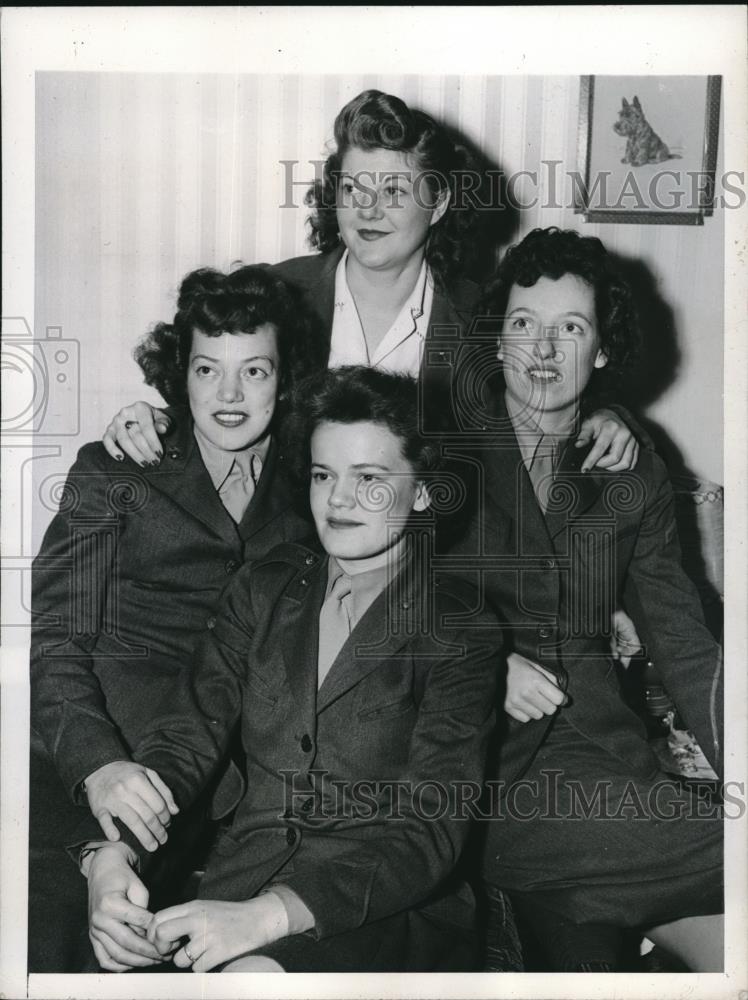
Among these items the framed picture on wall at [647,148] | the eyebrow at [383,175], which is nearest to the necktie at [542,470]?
the framed picture on wall at [647,148]

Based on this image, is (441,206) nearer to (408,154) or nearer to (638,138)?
(408,154)

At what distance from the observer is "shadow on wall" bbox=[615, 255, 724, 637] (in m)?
1.86

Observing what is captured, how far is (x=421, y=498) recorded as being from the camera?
1704mm

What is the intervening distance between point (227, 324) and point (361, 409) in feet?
0.95

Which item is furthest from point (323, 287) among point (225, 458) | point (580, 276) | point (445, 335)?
point (580, 276)

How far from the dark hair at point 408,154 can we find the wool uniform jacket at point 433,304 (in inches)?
1.1

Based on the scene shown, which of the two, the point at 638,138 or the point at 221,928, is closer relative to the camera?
the point at 221,928

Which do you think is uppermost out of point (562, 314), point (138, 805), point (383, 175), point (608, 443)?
point (383, 175)

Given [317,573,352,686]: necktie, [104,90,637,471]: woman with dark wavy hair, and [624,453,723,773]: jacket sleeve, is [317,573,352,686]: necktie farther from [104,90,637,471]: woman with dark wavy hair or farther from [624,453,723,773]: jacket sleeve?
[624,453,723,773]: jacket sleeve

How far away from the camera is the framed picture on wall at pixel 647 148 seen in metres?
1.80

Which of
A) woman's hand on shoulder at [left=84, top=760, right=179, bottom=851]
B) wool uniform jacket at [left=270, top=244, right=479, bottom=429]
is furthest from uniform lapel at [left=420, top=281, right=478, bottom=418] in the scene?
woman's hand on shoulder at [left=84, top=760, right=179, bottom=851]

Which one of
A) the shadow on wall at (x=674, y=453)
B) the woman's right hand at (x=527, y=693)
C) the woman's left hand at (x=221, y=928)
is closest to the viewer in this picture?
the woman's left hand at (x=221, y=928)

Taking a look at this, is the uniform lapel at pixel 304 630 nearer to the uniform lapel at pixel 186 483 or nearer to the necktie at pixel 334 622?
the necktie at pixel 334 622

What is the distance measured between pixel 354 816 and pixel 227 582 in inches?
18.1
